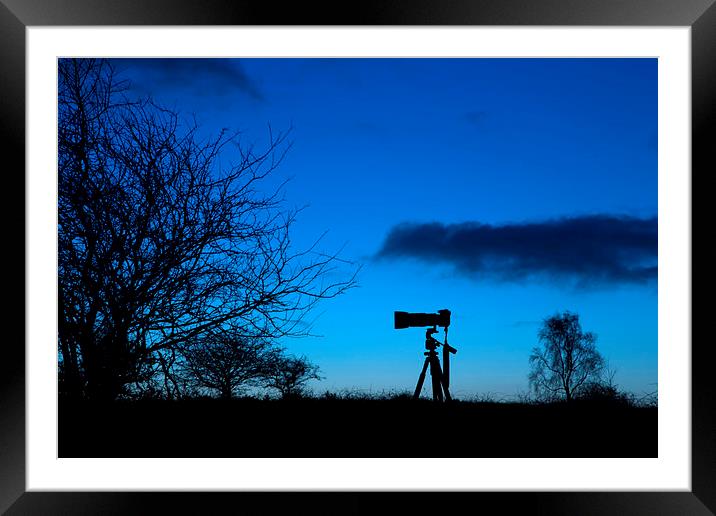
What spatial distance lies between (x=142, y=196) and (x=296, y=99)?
55.2 inches

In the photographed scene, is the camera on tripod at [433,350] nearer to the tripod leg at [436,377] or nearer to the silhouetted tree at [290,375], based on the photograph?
the tripod leg at [436,377]

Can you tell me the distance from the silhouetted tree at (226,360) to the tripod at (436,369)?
3.96 feet

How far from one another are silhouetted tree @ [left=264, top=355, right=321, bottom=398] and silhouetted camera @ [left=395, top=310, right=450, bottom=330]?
0.65 meters

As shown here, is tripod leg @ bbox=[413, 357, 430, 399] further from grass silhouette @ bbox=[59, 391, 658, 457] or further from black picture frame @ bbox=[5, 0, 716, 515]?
black picture frame @ bbox=[5, 0, 716, 515]

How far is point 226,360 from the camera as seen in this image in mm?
3494

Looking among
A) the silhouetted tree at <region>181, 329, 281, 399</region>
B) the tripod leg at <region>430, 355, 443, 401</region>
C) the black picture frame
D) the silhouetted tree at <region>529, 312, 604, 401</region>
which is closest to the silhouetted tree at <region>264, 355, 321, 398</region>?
the silhouetted tree at <region>181, 329, 281, 399</region>

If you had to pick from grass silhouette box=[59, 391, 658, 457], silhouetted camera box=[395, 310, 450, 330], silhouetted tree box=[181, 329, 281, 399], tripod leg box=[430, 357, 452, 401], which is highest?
silhouetted camera box=[395, 310, 450, 330]

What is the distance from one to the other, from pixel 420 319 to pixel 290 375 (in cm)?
101

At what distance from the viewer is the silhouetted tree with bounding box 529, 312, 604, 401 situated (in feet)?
17.6

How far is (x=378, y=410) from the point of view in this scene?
3.71 metres

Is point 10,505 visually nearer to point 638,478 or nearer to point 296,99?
point 638,478
